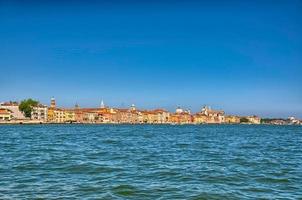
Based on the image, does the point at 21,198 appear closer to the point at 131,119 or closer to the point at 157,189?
the point at 157,189

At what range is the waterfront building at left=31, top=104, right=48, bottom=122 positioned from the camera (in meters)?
142

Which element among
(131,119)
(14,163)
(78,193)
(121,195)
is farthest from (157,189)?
(131,119)

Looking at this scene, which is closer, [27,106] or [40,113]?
[27,106]

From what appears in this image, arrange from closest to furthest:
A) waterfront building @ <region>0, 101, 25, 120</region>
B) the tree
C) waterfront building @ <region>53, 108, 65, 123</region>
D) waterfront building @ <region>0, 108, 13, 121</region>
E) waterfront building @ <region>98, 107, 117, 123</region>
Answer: waterfront building @ <region>0, 108, 13, 121</region>, the tree, waterfront building @ <region>0, 101, 25, 120</region>, waterfront building @ <region>53, 108, 65, 123</region>, waterfront building @ <region>98, 107, 117, 123</region>

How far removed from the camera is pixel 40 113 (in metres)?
150

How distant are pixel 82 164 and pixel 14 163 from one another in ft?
8.36

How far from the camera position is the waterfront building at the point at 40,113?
466 ft

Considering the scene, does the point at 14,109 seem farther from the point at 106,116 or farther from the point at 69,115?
the point at 106,116

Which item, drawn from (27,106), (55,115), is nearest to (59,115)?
(55,115)

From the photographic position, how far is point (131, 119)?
655 feet

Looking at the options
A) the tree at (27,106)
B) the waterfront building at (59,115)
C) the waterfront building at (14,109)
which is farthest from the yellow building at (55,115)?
the tree at (27,106)

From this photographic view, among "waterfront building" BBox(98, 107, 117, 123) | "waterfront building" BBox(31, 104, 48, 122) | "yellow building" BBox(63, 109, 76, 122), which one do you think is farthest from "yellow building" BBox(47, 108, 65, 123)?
"waterfront building" BBox(98, 107, 117, 123)

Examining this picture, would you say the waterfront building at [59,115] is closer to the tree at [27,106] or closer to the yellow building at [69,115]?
the yellow building at [69,115]

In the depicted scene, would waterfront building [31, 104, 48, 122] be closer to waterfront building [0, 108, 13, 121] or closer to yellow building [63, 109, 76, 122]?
waterfront building [0, 108, 13, 121]
